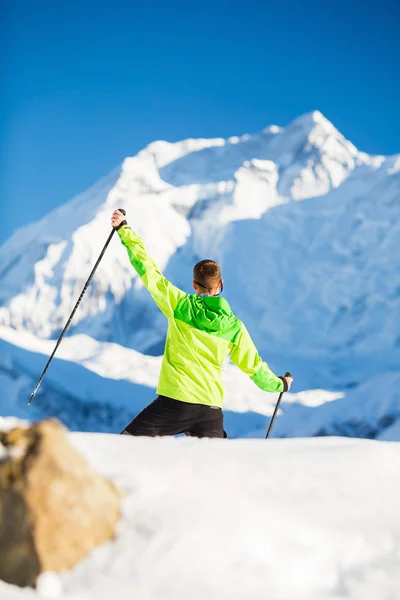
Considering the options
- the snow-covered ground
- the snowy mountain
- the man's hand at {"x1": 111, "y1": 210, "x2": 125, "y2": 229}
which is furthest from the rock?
the snowy mountain

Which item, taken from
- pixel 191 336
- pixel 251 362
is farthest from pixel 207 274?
pixel 251 362

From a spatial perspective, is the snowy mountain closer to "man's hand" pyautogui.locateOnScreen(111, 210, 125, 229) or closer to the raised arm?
"man's hand" pyautogui.locateOnScreen(111, 210, 125, 229)

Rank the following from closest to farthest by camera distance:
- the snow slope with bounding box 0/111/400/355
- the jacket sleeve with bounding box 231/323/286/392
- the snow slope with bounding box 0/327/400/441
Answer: the jacket sleeve with bounding box 231/323/286/392 < the snow slope with bounding box 0/327/400/441 < the snow slope with bounding box 0/111/400/355

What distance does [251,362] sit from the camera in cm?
472

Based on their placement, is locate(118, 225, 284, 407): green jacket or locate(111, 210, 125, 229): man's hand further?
locate(111, 210, 125, 229): man's hand

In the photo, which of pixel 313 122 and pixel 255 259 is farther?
pixel 313 122

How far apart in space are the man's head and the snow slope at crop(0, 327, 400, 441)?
229 ft

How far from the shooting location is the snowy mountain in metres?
99.5

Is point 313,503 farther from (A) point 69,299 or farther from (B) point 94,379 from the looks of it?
(A) point 69,299

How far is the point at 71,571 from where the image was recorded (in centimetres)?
230

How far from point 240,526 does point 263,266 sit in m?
108

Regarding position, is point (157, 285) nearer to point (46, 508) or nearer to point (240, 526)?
point (240, 526)

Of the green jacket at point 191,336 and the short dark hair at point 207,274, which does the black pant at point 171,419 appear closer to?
the green jacket at point 191,336

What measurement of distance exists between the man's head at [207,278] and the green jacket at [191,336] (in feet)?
0.28
